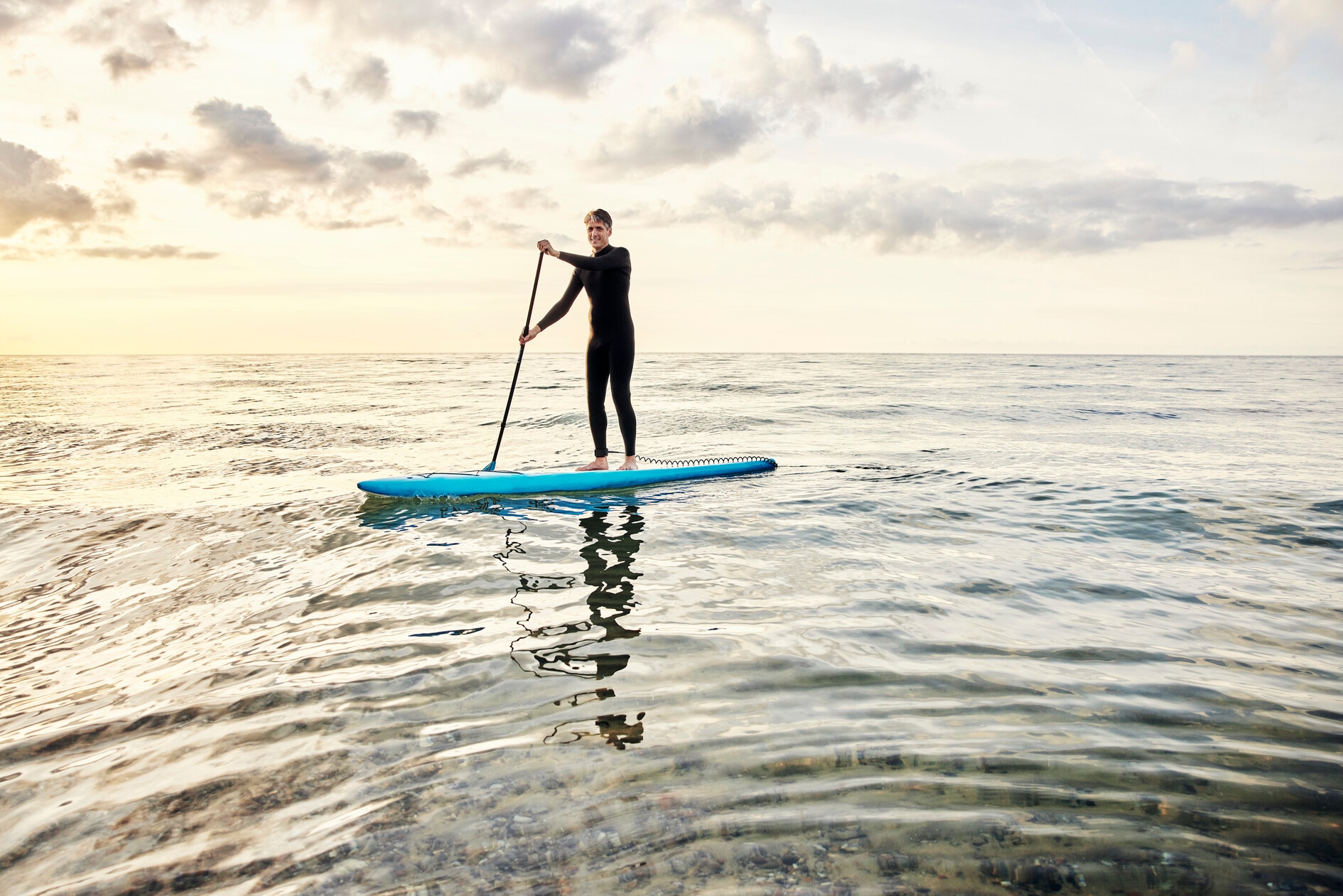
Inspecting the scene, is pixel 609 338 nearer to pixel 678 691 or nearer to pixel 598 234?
pixel 598 234

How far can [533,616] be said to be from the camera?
388 centimetres

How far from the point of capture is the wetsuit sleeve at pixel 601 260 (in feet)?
23.0

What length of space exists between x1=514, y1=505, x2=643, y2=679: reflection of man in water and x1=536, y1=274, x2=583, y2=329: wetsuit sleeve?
303 centimetres

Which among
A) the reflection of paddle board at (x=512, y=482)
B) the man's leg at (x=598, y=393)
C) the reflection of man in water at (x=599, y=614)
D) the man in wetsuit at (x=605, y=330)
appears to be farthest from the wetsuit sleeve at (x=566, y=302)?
the reflection of man in water at (x=599, y=614)

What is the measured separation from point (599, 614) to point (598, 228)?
193 inches

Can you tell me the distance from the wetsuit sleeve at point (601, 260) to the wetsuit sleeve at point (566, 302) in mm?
656

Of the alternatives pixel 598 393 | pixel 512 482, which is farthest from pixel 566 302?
pixel 512 482

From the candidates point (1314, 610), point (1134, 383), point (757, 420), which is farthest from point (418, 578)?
point (1134, 383)

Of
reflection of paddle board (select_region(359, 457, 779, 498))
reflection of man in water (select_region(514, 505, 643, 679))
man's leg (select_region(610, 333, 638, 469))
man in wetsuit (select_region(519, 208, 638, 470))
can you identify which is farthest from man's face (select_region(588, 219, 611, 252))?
reflection of man in water (select_region(514, 505, 643, 679))

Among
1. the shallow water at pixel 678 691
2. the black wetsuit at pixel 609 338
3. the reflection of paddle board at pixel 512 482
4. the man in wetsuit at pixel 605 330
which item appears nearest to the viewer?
the shallow water at pixel 678 691

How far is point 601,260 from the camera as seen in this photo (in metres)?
7.32

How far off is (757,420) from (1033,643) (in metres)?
13.3

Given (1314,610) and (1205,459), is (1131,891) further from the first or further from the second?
(1205,459)

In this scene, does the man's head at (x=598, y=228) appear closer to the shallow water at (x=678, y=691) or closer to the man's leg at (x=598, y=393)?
the man's leg at (x=598, y=393)
